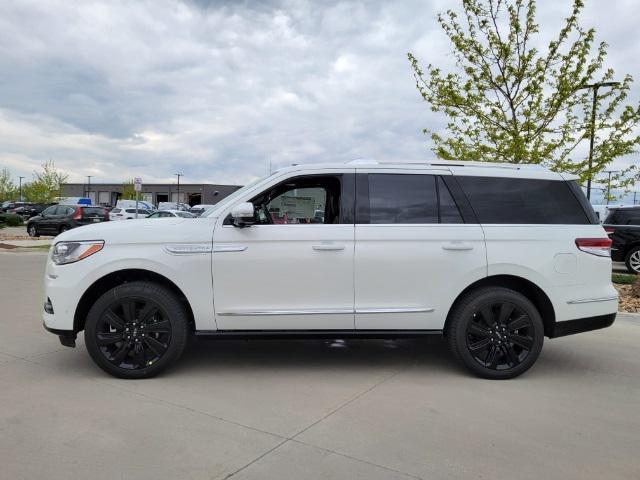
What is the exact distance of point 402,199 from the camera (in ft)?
15.2

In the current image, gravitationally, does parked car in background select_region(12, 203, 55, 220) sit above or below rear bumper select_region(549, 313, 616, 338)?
above

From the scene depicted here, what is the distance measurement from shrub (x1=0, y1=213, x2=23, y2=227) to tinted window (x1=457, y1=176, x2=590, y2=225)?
33126mm

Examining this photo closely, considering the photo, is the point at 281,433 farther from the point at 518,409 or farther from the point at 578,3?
the point at 578,3

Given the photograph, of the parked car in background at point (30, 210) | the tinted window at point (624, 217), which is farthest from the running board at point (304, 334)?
the parked car in background at point (30, 210)

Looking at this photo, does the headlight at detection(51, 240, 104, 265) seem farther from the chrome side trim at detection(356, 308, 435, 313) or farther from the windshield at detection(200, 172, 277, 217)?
the chrome side trim at detection(356, 308, 435, 313)

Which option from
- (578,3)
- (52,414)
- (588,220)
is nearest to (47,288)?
(52,414)

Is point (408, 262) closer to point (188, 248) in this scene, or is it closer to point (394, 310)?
point (394, 310)

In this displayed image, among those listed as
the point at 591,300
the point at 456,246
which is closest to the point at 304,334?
the point at 456,246

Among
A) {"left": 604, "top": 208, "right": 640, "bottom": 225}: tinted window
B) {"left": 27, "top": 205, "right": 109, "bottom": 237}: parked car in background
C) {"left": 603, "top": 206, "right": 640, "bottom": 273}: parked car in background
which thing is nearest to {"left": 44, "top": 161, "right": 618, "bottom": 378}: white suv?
{"left": 603, "top": 206, "right": 640, "bottom": 273}: parked car in background

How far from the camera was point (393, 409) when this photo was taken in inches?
153

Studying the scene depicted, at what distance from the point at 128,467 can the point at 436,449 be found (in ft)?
5.99

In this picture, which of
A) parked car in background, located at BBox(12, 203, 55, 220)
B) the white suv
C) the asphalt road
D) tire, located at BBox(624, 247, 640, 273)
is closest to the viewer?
the asphalt road

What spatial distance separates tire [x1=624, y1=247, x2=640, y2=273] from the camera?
1264cm

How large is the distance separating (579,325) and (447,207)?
1590mm
